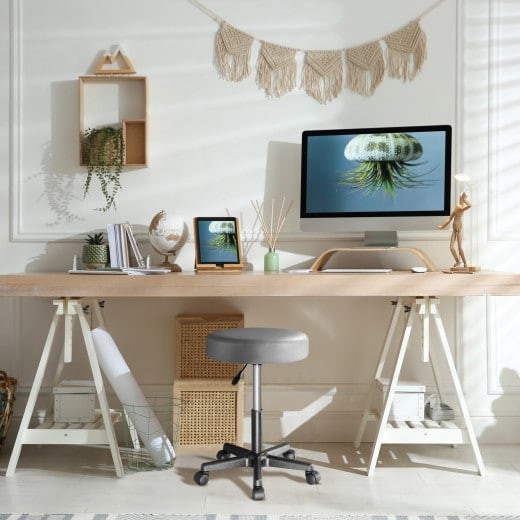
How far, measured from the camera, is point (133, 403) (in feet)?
9.78

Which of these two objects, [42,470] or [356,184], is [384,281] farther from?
[42,470]

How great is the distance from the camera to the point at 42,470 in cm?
294

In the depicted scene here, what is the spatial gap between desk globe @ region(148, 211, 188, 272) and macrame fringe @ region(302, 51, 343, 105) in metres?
0.91

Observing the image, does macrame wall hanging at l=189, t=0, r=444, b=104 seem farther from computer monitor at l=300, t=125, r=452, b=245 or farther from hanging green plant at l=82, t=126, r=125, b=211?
hanging green plant at l=82, t=126, r=125, b=211

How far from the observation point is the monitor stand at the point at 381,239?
3242 mm

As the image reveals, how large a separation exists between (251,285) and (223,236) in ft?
1.67

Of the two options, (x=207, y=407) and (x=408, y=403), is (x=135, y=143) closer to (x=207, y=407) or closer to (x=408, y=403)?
(x=207, y=407)

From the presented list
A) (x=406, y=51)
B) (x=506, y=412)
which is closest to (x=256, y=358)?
(x=506, y=412)

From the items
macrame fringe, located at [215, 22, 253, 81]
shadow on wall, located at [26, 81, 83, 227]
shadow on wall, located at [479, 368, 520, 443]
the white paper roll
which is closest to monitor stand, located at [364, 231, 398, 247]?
shadow on wall, located at [479, 368, 520, 443]

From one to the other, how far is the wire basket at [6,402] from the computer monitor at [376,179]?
1.53 meters

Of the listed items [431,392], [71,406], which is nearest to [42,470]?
[71,406]

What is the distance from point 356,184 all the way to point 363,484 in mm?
1336

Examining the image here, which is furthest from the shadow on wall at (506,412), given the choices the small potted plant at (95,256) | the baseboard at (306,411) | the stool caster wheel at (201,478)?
the small potted plant at (95,256)

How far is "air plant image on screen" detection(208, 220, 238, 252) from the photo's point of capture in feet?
10.6
